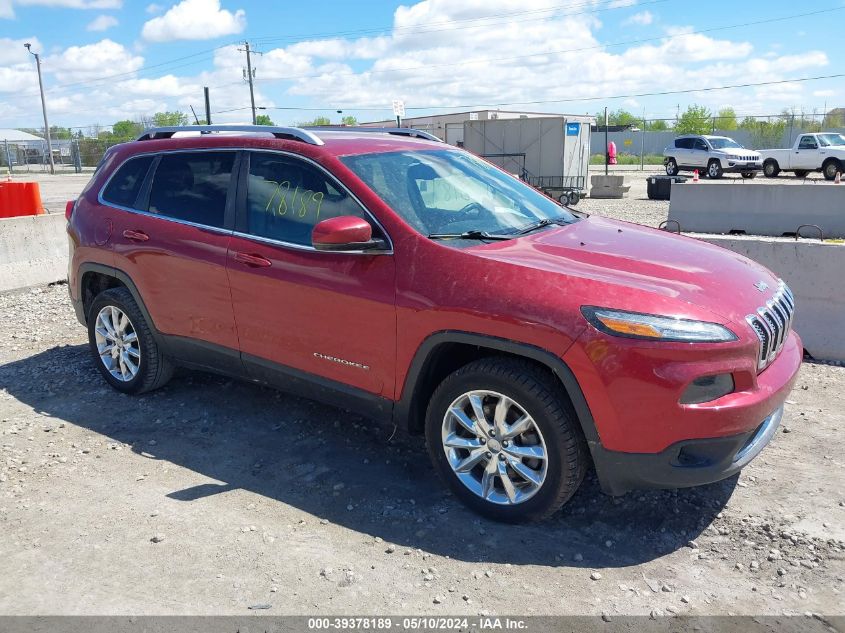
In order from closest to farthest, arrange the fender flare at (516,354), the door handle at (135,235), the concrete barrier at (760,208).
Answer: the fender flare at (516,354) → the door handle at (135,235) → the concrete barrier at (760,208)

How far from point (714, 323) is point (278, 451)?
269 cm

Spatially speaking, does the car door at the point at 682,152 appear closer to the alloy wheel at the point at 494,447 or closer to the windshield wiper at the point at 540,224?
the windshield wiper at the point at 540,224

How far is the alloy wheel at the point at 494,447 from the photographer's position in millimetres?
3443

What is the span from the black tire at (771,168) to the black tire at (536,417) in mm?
28848

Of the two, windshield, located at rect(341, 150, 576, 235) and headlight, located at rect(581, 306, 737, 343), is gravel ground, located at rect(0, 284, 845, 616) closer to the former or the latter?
headlight, located at rect(581, 306, 737, 343)

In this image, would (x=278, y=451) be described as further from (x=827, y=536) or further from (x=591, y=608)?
(x=827, y=536)

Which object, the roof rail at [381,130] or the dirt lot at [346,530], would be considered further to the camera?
the roof rail at [381,130]

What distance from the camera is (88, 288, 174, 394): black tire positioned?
16.9 ft

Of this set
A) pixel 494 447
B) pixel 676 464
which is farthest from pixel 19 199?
pixel 676 464

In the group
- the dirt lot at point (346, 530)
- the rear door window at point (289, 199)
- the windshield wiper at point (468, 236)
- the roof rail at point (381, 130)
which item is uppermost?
the roof rail at point (381, 130)

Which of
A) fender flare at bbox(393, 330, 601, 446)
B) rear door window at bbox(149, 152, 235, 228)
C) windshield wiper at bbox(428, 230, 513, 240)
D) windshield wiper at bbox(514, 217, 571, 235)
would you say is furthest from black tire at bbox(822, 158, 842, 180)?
fender flare at bbox(393, 330, 601, 446)

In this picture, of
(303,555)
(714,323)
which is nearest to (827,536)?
(714,323)

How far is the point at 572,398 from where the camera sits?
3242mm

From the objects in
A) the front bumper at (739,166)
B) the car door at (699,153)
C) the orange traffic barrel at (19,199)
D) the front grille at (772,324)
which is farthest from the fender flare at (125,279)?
the car door at (699,153)
